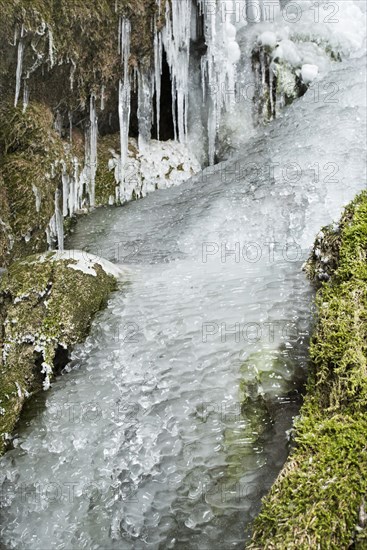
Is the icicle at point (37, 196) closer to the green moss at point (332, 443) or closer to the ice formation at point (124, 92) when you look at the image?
the ice formation at point (124, 92)

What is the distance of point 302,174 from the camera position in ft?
23.8

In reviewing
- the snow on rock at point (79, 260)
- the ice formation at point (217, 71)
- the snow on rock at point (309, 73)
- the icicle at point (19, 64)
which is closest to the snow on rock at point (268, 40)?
the ice formation at point (217, 71)

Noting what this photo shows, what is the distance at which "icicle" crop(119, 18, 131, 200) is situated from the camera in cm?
734

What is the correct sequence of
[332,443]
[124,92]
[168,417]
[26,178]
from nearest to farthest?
[332,443] → [168,417] → [26,178] → [124,92]

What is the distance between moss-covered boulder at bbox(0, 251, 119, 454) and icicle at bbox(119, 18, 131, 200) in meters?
4.05

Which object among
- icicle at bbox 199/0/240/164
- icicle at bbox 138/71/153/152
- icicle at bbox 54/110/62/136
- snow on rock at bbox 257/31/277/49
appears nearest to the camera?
icicle at bbox 54/110/62/136

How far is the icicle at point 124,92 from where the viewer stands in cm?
734

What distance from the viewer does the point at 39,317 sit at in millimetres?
4102

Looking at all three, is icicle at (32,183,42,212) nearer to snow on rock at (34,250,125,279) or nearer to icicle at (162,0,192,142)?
snow on rock at (34,250,125,279)

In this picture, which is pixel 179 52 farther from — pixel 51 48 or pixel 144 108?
pixel 51 48

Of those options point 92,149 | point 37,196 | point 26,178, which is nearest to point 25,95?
point 26,178

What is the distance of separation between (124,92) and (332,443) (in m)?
6.84

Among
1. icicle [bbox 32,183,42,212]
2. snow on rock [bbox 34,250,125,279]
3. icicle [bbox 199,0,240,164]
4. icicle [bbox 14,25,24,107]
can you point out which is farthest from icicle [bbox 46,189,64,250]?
icicle [bbox 199,0,240,164]

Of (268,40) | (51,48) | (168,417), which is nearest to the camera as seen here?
(168,417)
